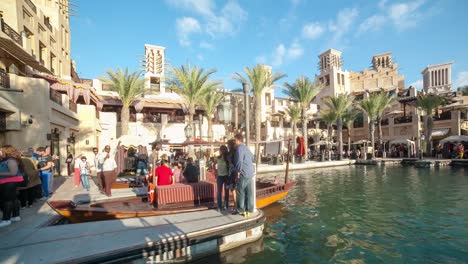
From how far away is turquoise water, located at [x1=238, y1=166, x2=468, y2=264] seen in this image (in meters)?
5.76

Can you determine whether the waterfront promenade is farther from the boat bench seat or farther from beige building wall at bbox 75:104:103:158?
beige building wall at bbox 75:104:103:158

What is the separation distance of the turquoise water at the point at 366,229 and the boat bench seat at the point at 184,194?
6.76 feet

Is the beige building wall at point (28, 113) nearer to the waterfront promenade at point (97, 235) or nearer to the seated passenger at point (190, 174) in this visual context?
the waterfront promenade at point (97, 235)

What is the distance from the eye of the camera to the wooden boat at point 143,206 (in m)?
6.46

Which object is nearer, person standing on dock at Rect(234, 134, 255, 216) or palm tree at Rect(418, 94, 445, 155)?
person standing on dock at Rect(234, 134, 255, 216)

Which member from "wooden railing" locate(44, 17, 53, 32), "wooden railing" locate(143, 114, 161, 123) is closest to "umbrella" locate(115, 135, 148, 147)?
"wooden railing" locate(143, 114, 161, 123)

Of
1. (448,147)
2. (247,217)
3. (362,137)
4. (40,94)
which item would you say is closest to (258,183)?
(247,217)

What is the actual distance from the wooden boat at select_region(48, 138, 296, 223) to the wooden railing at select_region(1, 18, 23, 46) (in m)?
13.1

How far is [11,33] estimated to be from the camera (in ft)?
50.9

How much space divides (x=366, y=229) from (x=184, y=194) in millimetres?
5310

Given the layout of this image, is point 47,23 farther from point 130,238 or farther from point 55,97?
point 130,238

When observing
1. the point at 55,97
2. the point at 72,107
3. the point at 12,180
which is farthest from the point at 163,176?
the point at 72,107

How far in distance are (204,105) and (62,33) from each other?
16.3 meters

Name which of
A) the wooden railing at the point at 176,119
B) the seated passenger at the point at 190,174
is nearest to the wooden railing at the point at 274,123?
the wooden railing at the point at 176,119
